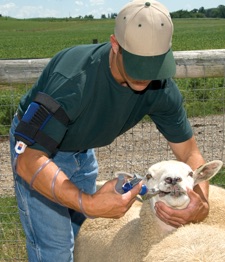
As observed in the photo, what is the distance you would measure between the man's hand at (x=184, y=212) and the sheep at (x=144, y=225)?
31 millimetres

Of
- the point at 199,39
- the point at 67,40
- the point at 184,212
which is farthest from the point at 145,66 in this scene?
the point at 67,40

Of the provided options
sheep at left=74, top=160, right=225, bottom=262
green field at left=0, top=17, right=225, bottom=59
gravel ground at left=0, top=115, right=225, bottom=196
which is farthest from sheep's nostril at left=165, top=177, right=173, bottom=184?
green field at left=0, top=17, right=225, bottom=59

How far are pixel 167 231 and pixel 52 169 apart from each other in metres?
0.97

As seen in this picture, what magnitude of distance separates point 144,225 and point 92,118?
84cm

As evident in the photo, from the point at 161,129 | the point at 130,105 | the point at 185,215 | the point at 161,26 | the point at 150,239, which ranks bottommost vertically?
the point at 150,239

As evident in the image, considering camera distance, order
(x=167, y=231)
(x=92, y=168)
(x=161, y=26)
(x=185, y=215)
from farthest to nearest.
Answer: (x=92, y=168) → (x=167, y=231) → (x=185, y=215) → (x=161, y=26)

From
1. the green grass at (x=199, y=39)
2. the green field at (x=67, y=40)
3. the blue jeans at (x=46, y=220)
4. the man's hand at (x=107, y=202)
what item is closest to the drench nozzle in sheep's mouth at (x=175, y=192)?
the man's hand at (x=107, y=202)

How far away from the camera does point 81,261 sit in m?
3.87

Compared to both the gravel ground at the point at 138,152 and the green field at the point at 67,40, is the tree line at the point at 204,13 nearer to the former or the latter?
the green field at the point at 67,40

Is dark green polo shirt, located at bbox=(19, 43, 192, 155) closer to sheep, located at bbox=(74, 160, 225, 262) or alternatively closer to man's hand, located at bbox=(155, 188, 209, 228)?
sheep, located at bbox=(74, 160, 225, 262)

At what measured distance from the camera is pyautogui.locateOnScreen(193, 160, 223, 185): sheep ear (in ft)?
10.6

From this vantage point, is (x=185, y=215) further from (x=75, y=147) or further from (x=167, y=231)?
(x=75, y=147)

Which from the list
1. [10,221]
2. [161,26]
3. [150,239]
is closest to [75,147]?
[150,239]

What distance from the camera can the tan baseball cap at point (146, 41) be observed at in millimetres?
2555
